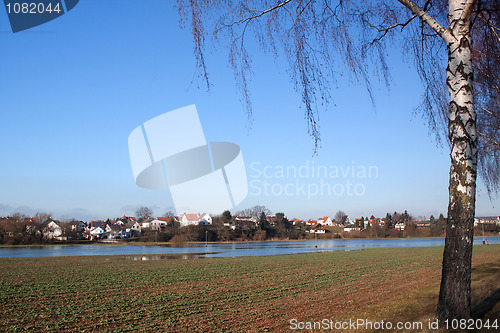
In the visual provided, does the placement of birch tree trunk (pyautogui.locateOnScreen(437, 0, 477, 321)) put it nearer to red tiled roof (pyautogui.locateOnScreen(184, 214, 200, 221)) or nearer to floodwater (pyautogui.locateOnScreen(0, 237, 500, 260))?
floodwater (pyautogui.locateOnScreen(0, 237, 500, 260))

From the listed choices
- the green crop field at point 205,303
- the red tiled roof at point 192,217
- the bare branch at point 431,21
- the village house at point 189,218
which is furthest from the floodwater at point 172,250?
the red tiled roof at point 192,217

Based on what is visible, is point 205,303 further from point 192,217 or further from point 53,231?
point 192,217

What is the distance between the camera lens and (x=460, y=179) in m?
5.71

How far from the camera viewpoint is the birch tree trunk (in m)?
5.54

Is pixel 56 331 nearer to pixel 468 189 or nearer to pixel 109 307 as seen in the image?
pixel 109 307

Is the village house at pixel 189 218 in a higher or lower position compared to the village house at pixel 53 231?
higher

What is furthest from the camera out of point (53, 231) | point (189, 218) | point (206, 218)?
point (189, 218)

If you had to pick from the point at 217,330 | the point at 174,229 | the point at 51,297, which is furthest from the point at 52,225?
the point at 217,330

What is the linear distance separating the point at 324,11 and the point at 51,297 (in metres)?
16.4

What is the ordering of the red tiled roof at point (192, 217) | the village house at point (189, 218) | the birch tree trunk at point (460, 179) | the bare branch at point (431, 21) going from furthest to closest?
the red tiled roof at point (192, 217) < the village house at point (189, 218) < the bare branch at point (431, 21) < the birch tree trunk at point (460, 179)

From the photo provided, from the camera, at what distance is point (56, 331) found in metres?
10.4

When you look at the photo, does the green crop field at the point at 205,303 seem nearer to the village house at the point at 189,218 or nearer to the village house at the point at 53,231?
the village house at the point at 53,231

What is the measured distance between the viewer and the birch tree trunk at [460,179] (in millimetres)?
5543

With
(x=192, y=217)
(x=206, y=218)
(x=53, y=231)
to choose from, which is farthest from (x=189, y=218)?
(x=53, y=231)
